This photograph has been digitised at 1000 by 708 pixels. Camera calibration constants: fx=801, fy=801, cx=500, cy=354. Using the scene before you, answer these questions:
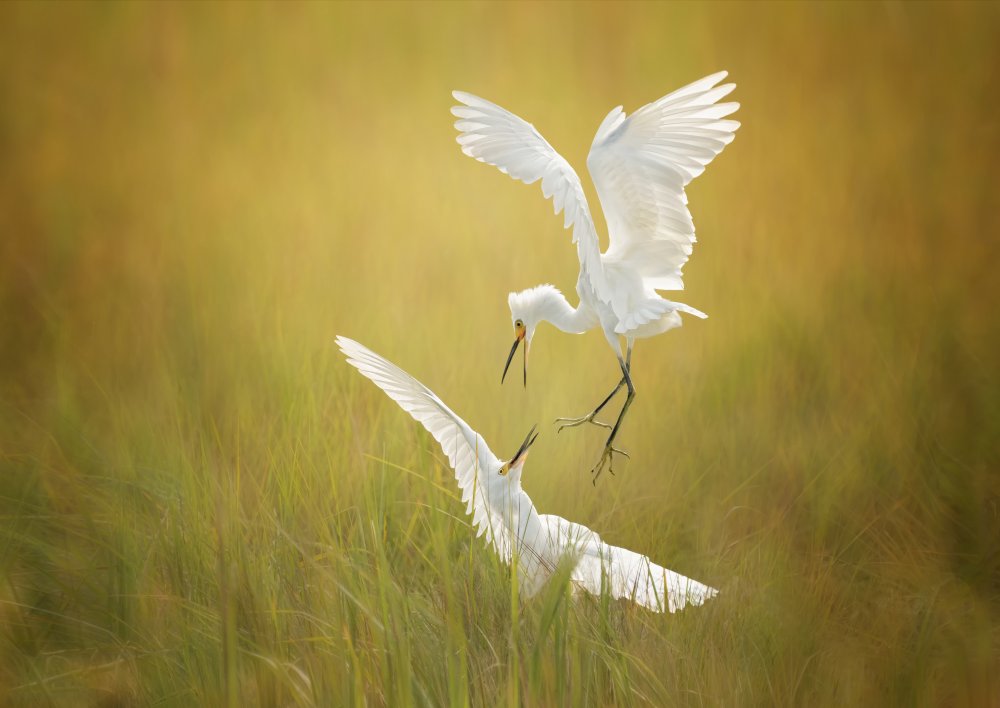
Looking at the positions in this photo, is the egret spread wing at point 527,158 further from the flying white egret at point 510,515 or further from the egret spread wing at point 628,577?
the egret spread wing at point 628,577

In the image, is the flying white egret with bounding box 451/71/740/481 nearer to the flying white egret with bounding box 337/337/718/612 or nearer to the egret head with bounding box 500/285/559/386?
the egret head with bounding box 500/285/559/386

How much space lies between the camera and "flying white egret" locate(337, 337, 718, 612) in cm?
173

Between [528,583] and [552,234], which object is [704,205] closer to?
[552,234]

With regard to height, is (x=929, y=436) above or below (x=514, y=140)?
above

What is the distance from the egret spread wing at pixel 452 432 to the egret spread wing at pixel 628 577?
0.54ft

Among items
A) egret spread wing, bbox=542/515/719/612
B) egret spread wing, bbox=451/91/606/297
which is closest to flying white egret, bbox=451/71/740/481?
→ egret spread wing, bbox=451/91/606/297

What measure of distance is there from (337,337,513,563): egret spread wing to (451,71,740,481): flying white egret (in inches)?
12.2

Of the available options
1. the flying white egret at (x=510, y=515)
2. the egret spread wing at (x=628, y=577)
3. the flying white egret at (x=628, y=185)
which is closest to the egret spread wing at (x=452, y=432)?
the flying white egret at (x=510, y=515)

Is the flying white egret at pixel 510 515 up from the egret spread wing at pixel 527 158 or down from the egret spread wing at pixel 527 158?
down

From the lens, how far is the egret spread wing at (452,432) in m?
1.73

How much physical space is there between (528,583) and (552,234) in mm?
2486

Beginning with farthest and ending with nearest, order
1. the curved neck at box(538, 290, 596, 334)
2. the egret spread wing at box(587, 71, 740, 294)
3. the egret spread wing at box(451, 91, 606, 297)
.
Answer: the curved neck at box(538, 290, 596, 334) < the egret spread wing at box(587, 71, 740, 294) < the egret spread wing at box(451, 91, 606, 297)

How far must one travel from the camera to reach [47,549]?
81.9 inches

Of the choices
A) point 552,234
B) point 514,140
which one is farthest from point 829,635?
point 552,234
